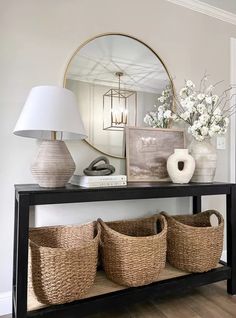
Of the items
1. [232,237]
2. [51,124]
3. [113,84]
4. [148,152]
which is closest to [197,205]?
[232,237]

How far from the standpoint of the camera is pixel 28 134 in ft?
5.10

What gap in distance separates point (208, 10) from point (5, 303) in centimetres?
275

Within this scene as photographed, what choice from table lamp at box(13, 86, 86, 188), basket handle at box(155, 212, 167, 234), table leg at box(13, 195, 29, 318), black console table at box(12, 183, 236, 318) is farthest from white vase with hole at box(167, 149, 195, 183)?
table leg at box(13, 195, 29, 318)

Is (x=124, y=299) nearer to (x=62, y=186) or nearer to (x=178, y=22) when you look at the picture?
(x=62, y=186)

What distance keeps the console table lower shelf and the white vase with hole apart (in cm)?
62

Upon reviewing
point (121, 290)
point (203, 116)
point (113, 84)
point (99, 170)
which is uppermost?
point (113, 84)

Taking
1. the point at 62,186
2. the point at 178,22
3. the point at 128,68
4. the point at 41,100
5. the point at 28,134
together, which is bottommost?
the point at 62,186

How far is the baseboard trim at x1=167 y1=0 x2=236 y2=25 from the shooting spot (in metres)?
2.19

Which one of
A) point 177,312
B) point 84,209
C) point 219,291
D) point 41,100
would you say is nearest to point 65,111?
point 41,100

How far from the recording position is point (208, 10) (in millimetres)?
2281

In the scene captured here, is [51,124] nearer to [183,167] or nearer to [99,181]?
[99,181]

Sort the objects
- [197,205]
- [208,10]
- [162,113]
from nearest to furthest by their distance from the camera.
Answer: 1. [162,113]
2. [197,205]
3. [208,10]

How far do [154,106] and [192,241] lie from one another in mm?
1040

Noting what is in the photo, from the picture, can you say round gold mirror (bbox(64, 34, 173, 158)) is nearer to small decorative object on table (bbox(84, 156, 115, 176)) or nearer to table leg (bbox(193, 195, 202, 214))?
small decorative object on table (bbox(84, 156, 115, 176))
